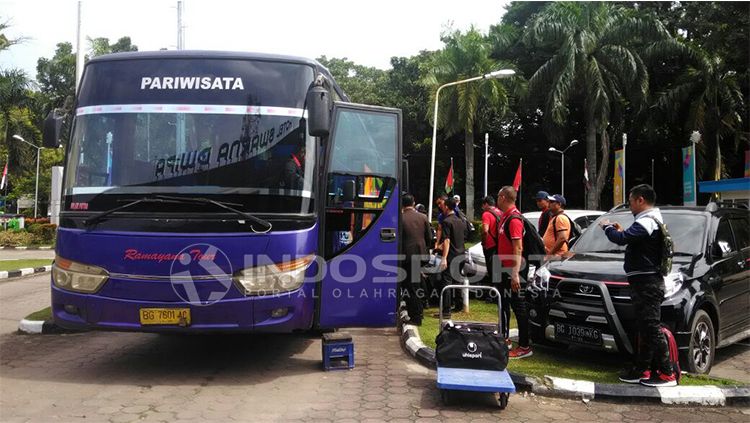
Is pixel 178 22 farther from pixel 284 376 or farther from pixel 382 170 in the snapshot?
pixel 284 376

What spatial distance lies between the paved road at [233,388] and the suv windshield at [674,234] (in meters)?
2.00

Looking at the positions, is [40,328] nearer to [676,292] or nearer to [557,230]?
[557,230]

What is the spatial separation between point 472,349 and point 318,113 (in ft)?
8.39

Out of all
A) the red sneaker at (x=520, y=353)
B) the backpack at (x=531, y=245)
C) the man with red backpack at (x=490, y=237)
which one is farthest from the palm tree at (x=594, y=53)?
the red sneaker at (x=520, y=353)

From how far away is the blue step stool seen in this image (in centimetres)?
584

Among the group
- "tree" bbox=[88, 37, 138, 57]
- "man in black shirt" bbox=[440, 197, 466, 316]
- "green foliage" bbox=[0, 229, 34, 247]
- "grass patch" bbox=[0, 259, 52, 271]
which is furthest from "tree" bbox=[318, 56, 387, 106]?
"man in black shirt" bbox=[440, 197, 466, 316]

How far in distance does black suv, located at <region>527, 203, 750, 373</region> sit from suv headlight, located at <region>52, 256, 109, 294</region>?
14.6 ft

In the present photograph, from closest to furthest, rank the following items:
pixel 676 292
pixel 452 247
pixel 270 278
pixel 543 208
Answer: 1. pixel 270 278
2. pixel 676 292
3. pixel 543 208
4. pixel 452 247

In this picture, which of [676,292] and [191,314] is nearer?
[191,314]

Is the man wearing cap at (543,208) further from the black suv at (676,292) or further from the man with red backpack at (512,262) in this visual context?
the man with red backpack at (512,262)

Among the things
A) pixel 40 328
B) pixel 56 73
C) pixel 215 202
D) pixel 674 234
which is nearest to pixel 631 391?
pixel 674 234

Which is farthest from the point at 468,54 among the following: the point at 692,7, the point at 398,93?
the point at 692,7

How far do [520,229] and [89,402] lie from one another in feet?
14.6

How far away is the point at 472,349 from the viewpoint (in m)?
5.07
